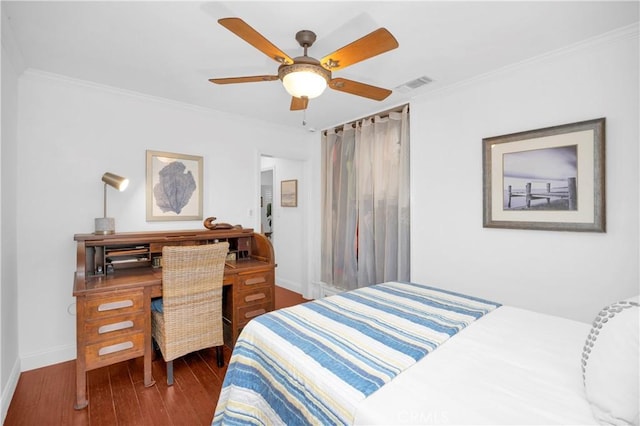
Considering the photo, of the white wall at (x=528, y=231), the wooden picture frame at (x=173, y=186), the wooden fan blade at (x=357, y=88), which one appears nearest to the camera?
the wooden fan blade at (x=357, y=88)

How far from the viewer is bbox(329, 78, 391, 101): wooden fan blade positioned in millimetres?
1824

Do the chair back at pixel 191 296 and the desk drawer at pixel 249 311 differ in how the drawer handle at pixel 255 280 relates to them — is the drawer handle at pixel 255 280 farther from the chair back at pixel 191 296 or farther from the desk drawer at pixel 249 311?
the chair back at pixel 191 296

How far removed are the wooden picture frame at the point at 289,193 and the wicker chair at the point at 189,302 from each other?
234cm

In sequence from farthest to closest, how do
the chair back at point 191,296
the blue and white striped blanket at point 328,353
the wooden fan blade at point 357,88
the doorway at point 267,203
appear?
the doorway at point 267,203 < the chair back at point 191,296 < the wooden fan blade at point 357,88 < the blue and white striped blanket at point 328,353

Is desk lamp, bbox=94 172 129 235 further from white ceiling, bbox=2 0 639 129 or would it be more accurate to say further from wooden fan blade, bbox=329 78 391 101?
wooden fan blade, bbox=329 78 391 101

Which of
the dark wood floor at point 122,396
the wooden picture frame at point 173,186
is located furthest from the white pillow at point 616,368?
the wooden picture frame at point 173,186

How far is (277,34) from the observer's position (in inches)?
75.6

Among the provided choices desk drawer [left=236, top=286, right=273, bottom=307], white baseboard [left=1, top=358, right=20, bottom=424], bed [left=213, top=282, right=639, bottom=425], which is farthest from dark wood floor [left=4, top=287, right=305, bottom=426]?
bed [left=213, top=282, right=639, bottom=425]

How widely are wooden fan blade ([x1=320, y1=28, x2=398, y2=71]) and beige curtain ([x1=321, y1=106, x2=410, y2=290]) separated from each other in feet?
5.71

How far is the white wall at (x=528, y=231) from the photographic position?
6.32 ft

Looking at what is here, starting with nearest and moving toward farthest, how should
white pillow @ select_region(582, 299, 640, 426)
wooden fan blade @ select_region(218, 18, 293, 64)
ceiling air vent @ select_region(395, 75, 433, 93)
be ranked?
white pillow @ select_region(582, 299, 640, 426), wooden fan blade @ select_region(218, 18, 293, 64), ceiling air vent @ select_region(395, 75, 433, 93)

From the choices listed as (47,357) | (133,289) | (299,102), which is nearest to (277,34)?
(299,102)

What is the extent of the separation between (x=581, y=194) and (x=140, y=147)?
12.5 ft

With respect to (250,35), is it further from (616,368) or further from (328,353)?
(616,368)
